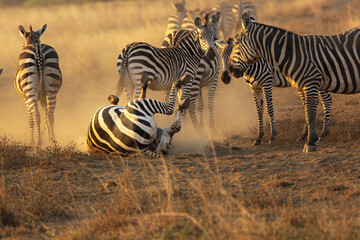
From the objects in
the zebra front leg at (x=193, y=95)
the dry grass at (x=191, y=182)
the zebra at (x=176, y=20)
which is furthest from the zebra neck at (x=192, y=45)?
the zebra at (x=176, y=20)

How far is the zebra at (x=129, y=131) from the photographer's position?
714cm

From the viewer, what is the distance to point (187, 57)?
1014cm

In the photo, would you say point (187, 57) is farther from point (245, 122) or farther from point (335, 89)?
point (335, 89)

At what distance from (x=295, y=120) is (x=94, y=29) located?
11998 mm

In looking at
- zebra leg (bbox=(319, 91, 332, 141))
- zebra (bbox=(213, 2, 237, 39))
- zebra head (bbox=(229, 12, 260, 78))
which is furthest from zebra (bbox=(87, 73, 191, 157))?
zebra (bbox=(213, 2, 237, 39))

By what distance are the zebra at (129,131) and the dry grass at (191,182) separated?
209 mm

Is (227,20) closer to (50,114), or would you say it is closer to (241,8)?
(241,8)

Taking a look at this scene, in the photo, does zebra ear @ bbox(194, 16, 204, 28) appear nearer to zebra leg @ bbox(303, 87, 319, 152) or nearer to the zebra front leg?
the zebra front leg

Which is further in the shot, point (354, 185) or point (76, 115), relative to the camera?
point (76, 115)

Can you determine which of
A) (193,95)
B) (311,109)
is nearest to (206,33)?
(193,95)

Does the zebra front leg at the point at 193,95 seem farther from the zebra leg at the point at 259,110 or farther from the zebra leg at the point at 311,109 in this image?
the zebra leg at the point at 311,109

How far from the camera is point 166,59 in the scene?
31.6ft

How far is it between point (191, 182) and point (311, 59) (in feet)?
11.1

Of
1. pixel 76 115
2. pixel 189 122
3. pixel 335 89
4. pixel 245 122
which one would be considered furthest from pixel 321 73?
pixel 76 115
